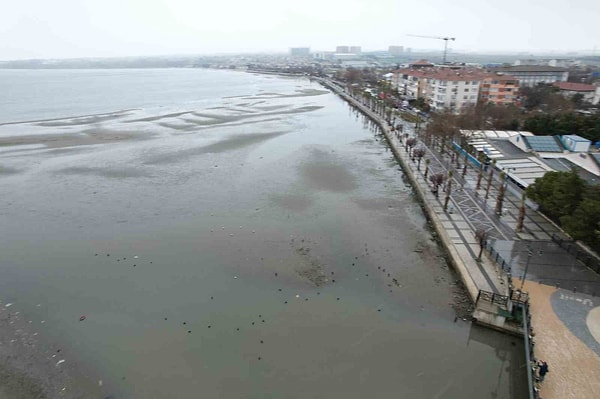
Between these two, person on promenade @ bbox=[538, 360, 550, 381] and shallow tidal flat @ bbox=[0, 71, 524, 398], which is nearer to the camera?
person on promenade @ bbox=[538, 360, 550, 381]

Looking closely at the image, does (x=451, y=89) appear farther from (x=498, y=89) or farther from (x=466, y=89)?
(x=498, y=89)

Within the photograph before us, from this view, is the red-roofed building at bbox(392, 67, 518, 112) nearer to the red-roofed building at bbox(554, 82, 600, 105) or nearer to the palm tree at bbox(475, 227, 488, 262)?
the red-roofed building at bbox(554, 82, 600, 105)

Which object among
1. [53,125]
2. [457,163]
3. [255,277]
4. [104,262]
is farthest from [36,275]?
[53,125]

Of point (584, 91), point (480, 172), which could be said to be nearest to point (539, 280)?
point (480, 172)

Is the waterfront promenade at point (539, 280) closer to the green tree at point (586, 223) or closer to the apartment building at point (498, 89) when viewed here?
the green tree at point (586, 223)

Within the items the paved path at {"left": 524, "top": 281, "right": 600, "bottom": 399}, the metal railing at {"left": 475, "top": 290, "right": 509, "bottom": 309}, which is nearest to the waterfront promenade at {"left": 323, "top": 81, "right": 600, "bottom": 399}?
the paved path at {"left": 524, "top": 281, "right": 600, "bottom": 399}

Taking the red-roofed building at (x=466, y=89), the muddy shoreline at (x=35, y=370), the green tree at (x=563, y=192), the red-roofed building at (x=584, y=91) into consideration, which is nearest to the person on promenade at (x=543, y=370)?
the green tree at (x=563, y=192)

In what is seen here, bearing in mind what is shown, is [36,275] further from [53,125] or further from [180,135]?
[53,125]
